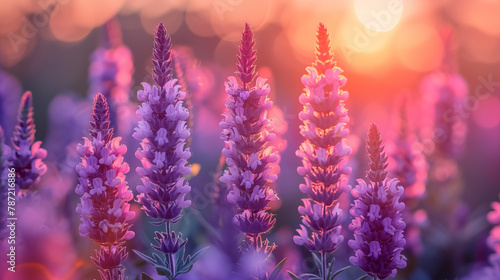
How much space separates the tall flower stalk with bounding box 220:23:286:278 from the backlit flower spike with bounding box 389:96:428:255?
275 cm

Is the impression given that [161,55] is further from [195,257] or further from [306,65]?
[306,65]

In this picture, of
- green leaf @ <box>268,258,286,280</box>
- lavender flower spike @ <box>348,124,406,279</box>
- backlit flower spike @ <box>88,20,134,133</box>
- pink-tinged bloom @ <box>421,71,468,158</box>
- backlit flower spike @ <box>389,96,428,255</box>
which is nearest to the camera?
lavender flower spike @ <box>348,124,406,279</box>

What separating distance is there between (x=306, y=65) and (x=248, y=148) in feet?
31.6

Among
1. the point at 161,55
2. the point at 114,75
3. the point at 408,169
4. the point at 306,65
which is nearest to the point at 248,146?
the point at 161,55

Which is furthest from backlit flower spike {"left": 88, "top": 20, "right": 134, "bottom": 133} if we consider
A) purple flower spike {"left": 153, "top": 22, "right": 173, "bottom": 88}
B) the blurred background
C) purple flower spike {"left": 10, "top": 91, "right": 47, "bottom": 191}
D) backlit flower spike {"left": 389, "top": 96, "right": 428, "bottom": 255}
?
backlit flower spike {"left": 389, "top": 96, "right": 428, "bottom": 255}

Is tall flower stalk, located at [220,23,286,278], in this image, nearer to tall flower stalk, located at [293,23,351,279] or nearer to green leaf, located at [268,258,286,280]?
green leaf, located at [268,258,286,280]

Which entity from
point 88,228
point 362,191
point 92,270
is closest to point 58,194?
point 92,270

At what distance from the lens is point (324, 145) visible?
3.48 meters

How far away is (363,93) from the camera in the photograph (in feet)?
44.4

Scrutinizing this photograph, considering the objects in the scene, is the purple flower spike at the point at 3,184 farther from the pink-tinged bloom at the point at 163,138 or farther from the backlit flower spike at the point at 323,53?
the backlit flower spike at the point at 323,53

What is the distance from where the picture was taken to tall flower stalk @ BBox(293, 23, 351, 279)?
3.44m

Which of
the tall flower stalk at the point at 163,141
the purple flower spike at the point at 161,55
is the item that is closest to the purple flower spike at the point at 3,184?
the tall flower stalk at the point at 163,141

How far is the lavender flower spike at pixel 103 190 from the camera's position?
10.3 feet

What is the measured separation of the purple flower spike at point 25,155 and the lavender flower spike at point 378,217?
9.08 ft
